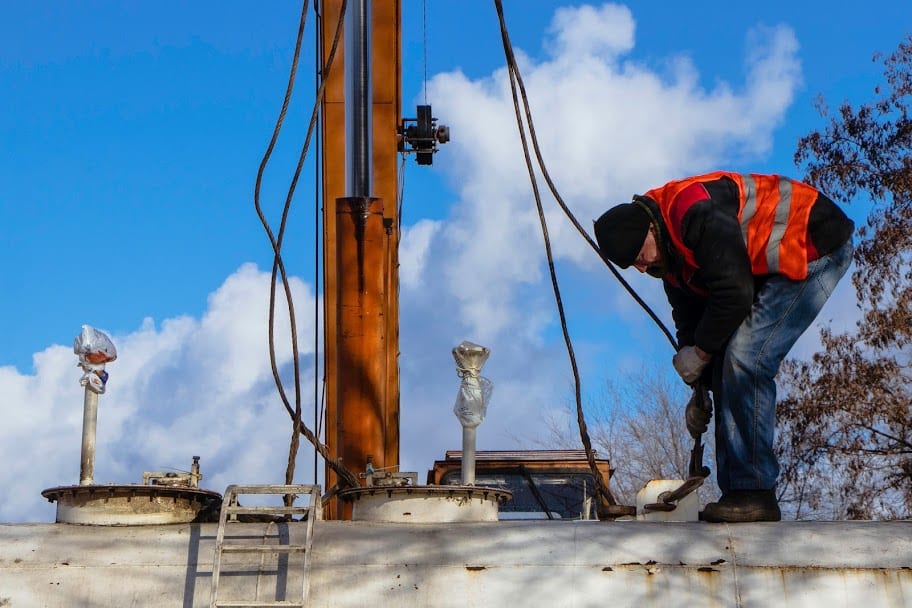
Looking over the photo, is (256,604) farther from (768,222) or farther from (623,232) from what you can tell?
(768,222)

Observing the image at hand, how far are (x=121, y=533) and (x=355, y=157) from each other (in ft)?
10.8

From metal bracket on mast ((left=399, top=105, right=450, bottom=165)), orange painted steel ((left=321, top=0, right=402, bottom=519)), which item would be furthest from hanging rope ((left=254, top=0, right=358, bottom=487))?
metal bracket on mast ((left=399, top=105, right=450, bottom=165))

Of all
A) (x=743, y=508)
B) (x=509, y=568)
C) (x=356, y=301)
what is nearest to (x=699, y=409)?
(x=743, y=508)

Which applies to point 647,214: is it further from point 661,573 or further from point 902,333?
point 902,333

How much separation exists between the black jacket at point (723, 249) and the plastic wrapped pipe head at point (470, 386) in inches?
39.2

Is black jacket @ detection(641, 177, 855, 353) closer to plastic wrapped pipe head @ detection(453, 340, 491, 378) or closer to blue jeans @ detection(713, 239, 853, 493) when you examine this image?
blue jeans @ detection(713, 239, 853, 493)

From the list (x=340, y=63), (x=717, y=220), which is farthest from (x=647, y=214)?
(x=340, y=63)

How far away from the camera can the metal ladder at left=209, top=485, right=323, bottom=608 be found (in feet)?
15.9

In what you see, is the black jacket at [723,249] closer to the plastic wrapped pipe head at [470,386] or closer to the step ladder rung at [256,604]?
the plastic wrapped pipe head at [470,386]

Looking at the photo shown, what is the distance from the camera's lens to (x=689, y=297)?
615cm

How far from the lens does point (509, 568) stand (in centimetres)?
502

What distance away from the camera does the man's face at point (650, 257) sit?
574cm

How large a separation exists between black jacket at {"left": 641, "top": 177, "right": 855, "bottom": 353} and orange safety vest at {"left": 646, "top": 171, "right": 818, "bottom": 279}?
0.05 m

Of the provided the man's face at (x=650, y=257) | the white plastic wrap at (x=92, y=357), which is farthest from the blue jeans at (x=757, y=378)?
the white plastic wrap at (x=92, y=357)
